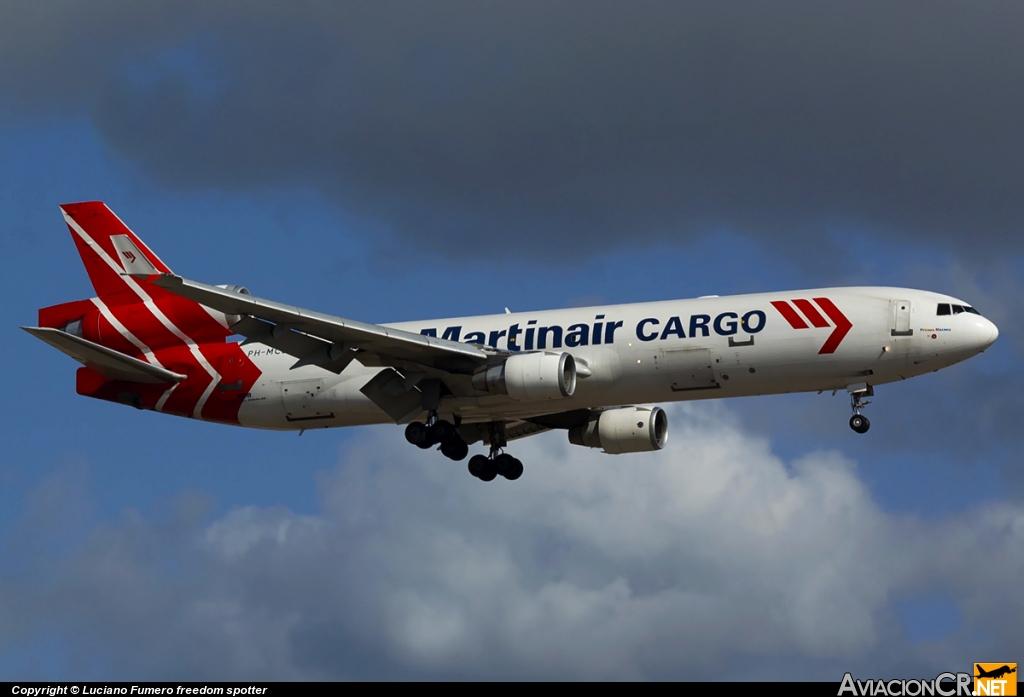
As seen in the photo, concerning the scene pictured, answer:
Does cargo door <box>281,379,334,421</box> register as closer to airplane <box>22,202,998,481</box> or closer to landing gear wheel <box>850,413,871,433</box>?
airplane <box>22,202,998,481</box>

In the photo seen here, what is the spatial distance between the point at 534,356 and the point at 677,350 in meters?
4.94

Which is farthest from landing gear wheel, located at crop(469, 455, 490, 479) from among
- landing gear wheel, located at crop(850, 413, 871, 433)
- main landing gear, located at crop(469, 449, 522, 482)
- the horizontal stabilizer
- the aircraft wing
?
landing gear wheel, located at crop(850, 413, 871, 433)

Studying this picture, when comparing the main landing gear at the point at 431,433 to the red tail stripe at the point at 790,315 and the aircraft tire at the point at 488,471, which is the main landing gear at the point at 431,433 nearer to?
the aircraft tire at the point at 488,471

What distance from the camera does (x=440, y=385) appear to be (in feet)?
187

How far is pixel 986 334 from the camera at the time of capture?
177 feet

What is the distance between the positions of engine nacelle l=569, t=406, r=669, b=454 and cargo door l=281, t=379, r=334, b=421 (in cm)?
1097

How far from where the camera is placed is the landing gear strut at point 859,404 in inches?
2154

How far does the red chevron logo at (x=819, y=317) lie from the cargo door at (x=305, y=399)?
16.9 metres

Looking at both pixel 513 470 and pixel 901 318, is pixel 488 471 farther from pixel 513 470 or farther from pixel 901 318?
pixel 901 318

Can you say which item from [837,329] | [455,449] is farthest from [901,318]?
[455,449]

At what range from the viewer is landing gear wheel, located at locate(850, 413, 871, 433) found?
54.9 meters

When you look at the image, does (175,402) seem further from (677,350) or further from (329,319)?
(677,350)

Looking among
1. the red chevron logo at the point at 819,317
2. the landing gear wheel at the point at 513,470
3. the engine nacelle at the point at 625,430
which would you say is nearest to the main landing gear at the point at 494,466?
the landing gear wheel at the point at 513,470

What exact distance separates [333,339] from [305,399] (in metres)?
5.11
